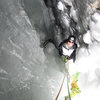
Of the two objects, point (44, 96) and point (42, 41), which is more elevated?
point (42, 41)

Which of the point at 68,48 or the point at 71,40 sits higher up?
the point at 71,40

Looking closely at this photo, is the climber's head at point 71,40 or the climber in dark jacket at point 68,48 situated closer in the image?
the climber's head at point 71,40

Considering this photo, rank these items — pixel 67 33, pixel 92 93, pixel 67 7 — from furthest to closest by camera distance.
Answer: pixel 67 33 < pixel 67 7 < pixel 92 93

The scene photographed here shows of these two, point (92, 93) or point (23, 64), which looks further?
point (23, 64)

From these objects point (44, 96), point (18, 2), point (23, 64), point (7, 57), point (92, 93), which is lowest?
point (92, 93)

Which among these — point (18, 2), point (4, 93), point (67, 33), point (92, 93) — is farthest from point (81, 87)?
point (18, 2)

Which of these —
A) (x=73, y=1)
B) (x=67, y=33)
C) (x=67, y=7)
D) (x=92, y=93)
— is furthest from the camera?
(x=67, y=33)

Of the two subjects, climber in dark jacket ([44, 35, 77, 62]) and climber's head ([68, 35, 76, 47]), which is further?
climber in dark jacket ([44, 35, 77, 62])

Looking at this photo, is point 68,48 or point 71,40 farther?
point 68,48

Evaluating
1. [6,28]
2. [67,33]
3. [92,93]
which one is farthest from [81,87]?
[6,28]

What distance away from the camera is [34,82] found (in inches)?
226

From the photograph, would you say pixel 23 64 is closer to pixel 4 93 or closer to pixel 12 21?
pixel 4 93

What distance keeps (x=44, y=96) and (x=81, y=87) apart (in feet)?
4.27

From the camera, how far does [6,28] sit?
581 cm
